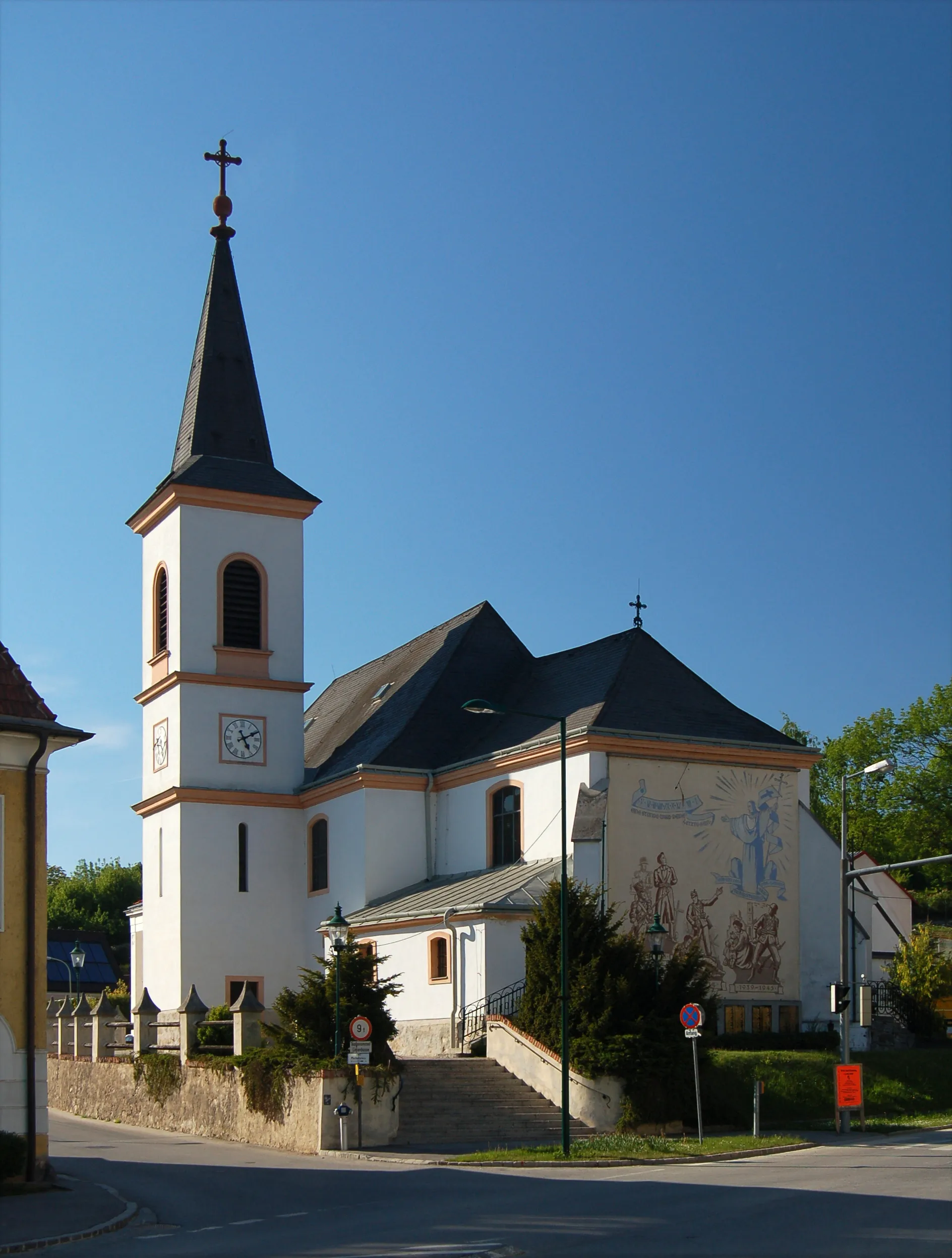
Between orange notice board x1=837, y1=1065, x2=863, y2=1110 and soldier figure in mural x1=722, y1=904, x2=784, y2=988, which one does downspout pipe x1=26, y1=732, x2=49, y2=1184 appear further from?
soldier figure in mural x1=722, y1=904, x2=784, y2=988

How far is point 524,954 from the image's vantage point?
116 ft

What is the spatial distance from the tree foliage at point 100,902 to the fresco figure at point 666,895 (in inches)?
2608

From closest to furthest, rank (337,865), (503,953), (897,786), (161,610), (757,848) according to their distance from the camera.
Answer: (503,953)
(757,848)
(337,865)
(161,610)
(897,786)

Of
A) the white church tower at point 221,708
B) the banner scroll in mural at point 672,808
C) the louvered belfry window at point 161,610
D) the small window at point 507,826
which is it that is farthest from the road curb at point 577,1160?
the louvered belfry window at point 161,610

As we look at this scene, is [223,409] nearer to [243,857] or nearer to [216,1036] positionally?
[243,857]

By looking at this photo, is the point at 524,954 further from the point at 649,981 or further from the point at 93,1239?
the point at 93,1239

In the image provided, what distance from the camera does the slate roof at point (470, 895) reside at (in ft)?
117

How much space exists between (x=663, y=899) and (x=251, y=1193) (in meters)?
16.8

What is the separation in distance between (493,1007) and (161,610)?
17.3m

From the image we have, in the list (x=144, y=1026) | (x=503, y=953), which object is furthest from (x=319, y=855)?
(x=503, y=953)

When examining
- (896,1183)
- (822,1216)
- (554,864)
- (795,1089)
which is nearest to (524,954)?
(554,864)

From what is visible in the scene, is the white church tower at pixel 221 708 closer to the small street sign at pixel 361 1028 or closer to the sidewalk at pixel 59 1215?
the small street sign at pixel 361 1028

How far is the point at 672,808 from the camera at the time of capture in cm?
3766

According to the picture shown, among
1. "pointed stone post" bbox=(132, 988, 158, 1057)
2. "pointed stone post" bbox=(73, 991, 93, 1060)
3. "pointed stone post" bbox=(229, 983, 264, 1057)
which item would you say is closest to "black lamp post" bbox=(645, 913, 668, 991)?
"pointed stone post" bbox=(229, 983, 264, 1057)
